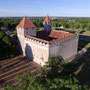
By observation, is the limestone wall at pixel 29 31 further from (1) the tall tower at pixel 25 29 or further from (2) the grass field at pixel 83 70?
(2) the grass field at pixel 83 70

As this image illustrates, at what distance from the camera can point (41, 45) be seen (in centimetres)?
2262

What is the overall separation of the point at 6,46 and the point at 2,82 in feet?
32.3

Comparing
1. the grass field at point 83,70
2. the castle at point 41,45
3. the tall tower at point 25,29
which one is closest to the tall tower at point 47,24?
the castle at point 41,45

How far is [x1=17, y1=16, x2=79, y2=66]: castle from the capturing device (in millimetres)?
22344

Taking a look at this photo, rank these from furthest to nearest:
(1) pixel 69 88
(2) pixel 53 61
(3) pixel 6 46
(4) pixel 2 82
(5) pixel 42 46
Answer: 1. (3) pixel 6 46
2. (5) pixel 42 46
3. (4) pixel 2 82
4. (2) pixel 53 61
5. (1) pixel 69 88

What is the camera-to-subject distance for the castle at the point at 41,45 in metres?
22.3

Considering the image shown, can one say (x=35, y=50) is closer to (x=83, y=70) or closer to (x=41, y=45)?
(x=41, y=45)

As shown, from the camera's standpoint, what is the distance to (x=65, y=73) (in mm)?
14180

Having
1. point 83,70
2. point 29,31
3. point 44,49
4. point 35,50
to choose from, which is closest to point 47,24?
point 29,31

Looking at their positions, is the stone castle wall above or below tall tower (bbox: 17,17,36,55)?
below

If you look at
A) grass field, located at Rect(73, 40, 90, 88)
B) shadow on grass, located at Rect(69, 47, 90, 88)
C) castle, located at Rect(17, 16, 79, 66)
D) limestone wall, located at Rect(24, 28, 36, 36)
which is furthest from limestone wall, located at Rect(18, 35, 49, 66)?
grass field, located at Rect(73, 40, 90, 88)

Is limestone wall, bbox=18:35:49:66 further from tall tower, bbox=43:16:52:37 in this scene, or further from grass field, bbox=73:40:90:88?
tall tower, bbox=43:16:52:37

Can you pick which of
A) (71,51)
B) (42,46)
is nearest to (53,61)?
(42,46)

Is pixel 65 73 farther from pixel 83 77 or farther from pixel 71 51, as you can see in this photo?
pixel 71 51
